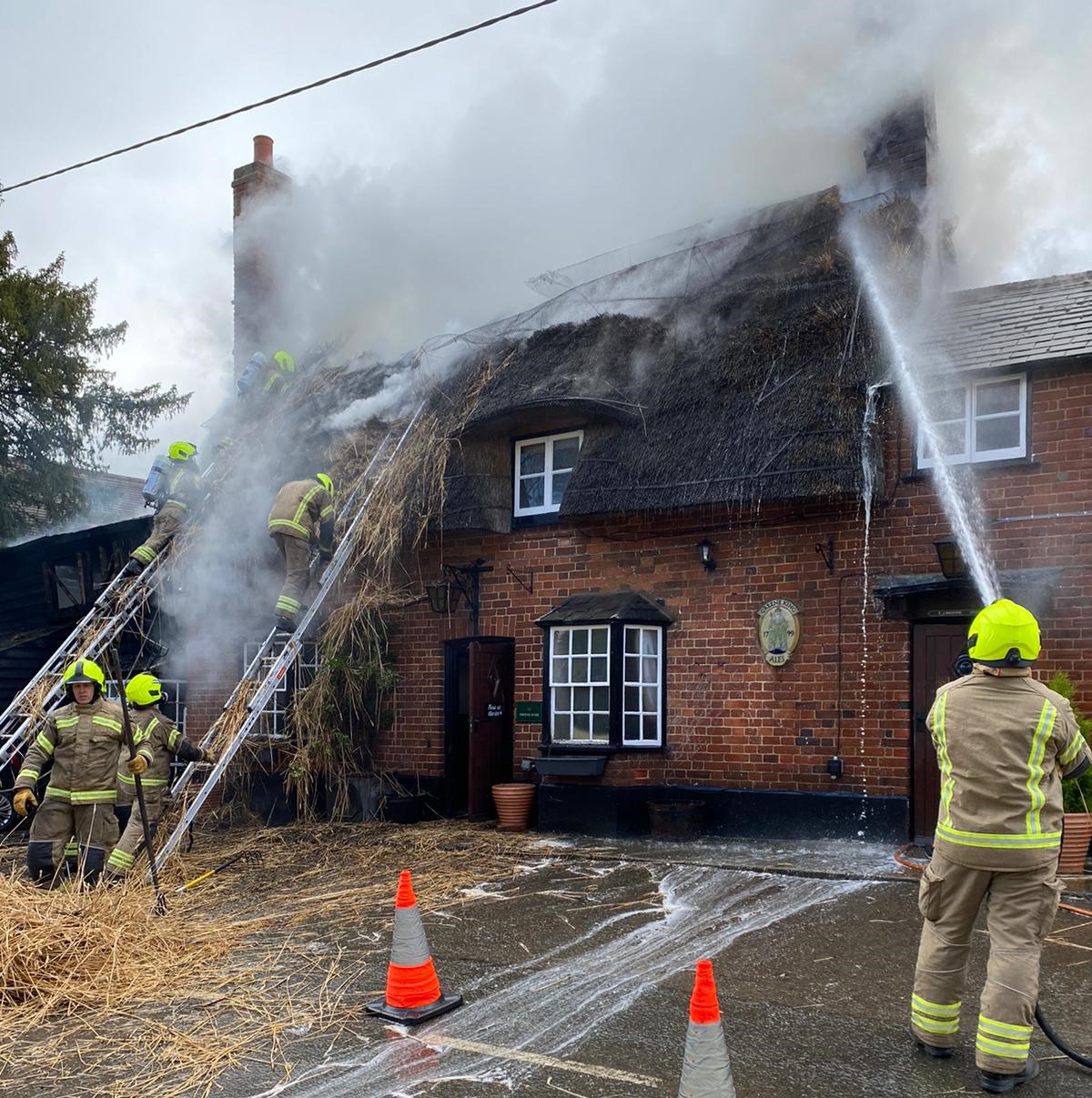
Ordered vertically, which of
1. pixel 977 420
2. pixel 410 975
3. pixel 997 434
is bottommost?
pixel 410 975

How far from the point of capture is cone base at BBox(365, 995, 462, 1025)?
4.96 m

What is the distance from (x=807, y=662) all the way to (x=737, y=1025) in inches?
202

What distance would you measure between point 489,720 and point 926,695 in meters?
4.68

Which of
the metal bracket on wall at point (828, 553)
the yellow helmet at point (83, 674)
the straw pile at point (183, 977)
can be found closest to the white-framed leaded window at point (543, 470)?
the metal bracket on wall at point (828, 553)

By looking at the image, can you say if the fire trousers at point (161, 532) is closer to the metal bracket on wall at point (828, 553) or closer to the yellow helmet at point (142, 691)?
the yellow helmet at point (142, 691)

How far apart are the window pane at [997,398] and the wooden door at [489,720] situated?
5.42 m

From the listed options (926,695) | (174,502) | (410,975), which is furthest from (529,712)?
(410,975)

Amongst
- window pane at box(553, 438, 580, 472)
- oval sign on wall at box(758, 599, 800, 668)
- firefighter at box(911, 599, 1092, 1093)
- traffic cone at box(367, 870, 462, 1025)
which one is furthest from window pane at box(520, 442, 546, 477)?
firefighter at box(911, 599, 1092, 1093)

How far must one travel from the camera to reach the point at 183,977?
5762mm

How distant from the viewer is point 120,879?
774 cm

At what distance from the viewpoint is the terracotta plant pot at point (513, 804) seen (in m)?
10.8

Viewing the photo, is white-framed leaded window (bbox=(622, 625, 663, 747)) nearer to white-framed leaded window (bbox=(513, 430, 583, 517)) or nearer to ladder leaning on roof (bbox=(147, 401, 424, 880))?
white-framed leaded window (bbox=(513, 430, 583, 517))

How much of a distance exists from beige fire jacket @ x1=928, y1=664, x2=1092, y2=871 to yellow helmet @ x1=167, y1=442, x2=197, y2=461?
35.7 feet

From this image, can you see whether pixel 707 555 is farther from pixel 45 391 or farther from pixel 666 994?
pixel 45 391
